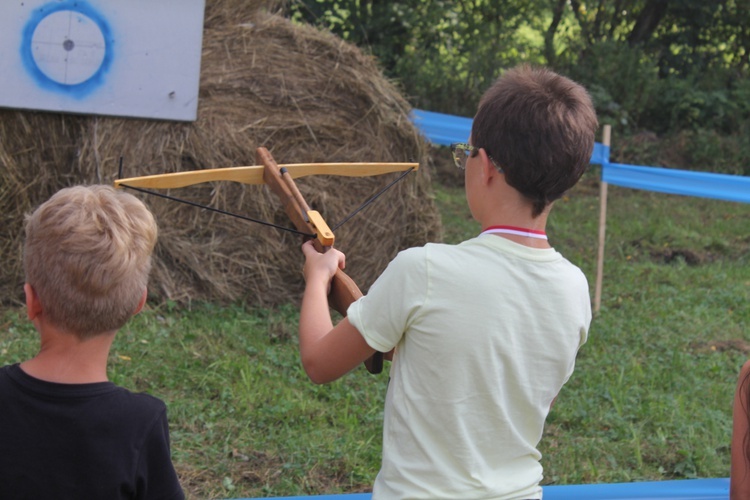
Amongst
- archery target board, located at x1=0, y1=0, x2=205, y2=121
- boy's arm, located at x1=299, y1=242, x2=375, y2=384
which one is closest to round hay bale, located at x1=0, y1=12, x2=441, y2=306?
archery target board, located at x1=0, y1=0, x2=205, y2=121

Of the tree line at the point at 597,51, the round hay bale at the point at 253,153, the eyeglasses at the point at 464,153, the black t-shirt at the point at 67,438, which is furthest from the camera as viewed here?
the tree line at the point at 597,51

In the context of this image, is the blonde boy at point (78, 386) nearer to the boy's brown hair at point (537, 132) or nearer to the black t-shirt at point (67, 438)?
the black t-shirt at point (67, 438)

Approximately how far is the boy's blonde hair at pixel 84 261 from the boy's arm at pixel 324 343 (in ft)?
1.15

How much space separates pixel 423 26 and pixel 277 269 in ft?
18.7

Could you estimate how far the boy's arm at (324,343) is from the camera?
5.55 feet

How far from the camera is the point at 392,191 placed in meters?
6.06

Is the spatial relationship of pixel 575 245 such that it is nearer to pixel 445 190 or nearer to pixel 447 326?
pixel 445 190

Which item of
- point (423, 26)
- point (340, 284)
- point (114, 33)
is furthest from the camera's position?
point (423, 26)

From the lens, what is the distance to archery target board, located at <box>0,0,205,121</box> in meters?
4.85

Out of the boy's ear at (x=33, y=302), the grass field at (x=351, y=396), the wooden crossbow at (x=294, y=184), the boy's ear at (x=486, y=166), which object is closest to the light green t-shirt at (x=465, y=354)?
the boy's ear at (x=486, y=166)

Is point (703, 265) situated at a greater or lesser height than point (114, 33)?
lesser

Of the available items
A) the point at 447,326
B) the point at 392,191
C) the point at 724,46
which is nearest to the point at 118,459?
the point at 447,326

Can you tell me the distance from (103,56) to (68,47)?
0.19 metres

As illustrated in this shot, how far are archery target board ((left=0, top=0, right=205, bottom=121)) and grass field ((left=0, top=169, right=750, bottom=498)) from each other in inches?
47.1
